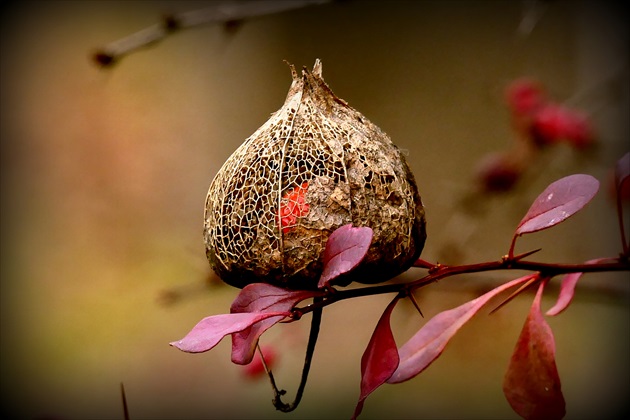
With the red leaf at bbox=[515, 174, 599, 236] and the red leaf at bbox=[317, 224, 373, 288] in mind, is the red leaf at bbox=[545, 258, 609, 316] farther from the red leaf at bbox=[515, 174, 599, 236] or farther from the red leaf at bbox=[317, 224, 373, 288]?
the red leaf at bbox=[317, 224, 373, 288]

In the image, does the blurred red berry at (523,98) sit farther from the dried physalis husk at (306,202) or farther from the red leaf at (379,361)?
the red leaf at (379,361)

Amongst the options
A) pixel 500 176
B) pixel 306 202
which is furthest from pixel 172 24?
pixel 500 176

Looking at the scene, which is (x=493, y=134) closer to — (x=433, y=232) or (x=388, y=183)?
→ (x=433, y=232)

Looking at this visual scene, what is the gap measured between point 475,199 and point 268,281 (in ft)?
3.34

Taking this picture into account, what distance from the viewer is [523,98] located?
2.16 metres

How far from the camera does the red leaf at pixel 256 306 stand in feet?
2.45

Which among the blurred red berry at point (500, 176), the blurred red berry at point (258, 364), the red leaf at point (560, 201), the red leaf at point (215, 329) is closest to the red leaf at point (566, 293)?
the red leaf at point (560, 201)

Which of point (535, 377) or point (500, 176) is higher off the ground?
point (500, 176)

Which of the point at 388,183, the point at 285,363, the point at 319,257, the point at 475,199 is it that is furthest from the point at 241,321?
the point at 285,363

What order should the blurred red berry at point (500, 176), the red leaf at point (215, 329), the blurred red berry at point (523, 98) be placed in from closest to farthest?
the red leaf at point (215, 329), the blurred red berry at point (500, 176), the blurred red berry at point (523, 98)

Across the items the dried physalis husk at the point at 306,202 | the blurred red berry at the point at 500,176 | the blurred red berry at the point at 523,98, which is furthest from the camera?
the blurred red berry at the point at 523,98

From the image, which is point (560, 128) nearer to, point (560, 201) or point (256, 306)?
point (560, 201)

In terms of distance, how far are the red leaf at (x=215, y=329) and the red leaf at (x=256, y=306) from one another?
2cm

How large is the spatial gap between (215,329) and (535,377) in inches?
13.9
